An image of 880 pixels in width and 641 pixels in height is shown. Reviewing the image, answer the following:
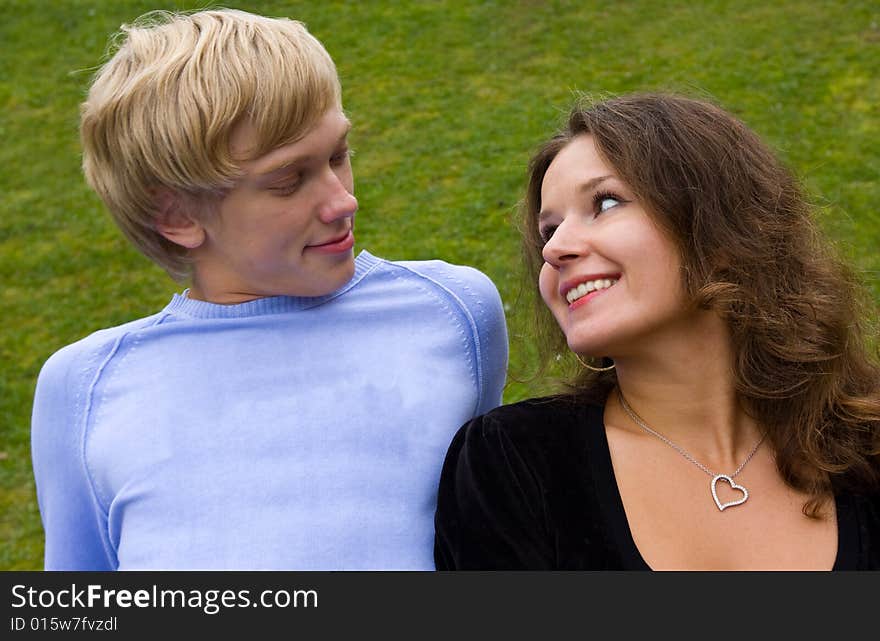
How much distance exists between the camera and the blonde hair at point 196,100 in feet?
8.25

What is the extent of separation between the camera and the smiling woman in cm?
250

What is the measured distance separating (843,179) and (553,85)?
282 centimetres

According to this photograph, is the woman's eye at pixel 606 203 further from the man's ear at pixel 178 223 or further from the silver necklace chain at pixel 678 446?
the man's ear at pixel 178 223

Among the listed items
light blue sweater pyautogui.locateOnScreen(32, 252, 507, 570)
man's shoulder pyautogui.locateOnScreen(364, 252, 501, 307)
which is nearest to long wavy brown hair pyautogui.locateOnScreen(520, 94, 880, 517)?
man's shoulder pyautogui.locateOnScreen(364, 252, 501, 307)

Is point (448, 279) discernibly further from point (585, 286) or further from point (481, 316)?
point (585, 286)

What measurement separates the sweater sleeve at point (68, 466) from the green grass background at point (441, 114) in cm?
325

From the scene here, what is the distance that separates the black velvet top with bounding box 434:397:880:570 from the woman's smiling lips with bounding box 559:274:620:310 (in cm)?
29

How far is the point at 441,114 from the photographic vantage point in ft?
32.1

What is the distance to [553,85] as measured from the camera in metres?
9.83

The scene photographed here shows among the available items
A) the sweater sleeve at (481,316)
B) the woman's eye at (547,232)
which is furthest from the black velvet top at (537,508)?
the woman's eye at (547,232)

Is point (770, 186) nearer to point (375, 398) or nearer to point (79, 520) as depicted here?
point (375, 398)

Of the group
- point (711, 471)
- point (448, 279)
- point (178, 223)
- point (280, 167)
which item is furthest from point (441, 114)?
point (711, 471)

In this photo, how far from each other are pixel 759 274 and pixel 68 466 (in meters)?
1.67
